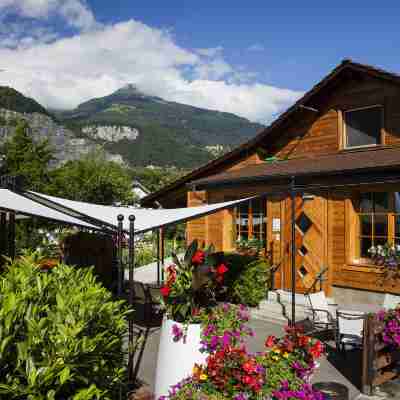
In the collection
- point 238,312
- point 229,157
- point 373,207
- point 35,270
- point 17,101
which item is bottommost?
point 238,312

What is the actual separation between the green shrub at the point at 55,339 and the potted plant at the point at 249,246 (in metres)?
7.40

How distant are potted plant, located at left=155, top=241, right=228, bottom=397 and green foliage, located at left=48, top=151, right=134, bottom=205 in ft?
87.1

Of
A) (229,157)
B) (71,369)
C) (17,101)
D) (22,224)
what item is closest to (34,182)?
(22,224)

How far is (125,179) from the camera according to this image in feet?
115

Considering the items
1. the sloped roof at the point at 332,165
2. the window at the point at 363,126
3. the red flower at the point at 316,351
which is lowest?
→ the red flower at the point at 316,351

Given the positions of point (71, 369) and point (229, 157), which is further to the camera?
point (229, 157)

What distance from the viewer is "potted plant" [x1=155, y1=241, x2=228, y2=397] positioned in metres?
4.22

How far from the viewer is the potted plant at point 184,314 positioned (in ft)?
13.8

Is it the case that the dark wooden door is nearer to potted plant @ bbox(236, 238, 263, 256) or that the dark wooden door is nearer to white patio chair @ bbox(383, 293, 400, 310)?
potted plant @ bbox(236, 238, 263, 256)

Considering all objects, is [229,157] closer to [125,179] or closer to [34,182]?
[34,182]

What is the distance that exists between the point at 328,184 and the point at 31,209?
18.2 feet

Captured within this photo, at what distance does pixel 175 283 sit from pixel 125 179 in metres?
31.0

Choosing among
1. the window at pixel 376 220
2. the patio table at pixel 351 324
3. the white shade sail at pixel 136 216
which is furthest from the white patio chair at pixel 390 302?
the white shade sail at pixel 136 216

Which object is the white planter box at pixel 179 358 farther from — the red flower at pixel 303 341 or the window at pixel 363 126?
the window at pixel 363 126
